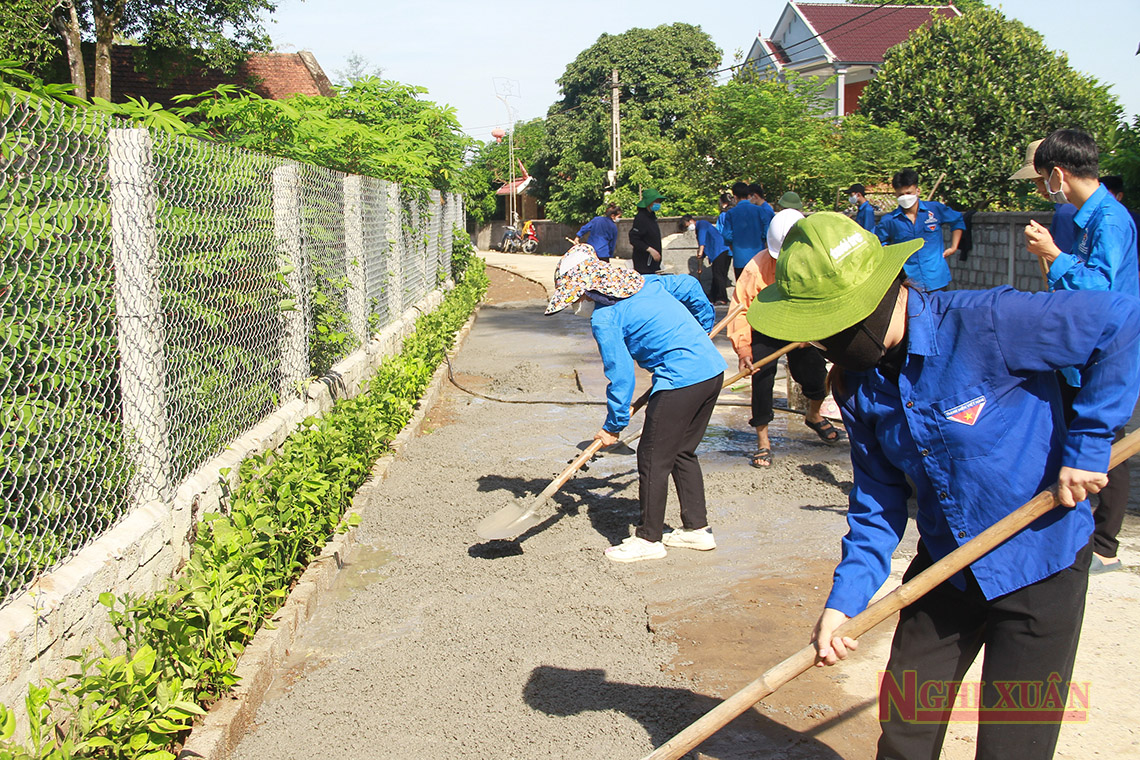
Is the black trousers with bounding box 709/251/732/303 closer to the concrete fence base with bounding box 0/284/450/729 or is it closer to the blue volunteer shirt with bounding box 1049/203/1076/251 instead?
the blue volunteer shirt with bounding box 1049/203/1076/251

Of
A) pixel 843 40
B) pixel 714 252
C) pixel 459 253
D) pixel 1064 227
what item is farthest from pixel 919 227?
pixel 843 40

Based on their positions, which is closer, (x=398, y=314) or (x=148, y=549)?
(x=148, y=549)

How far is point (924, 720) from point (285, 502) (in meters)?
2.98

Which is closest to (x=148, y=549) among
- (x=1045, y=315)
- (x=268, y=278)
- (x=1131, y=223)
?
(x=268, y=278)

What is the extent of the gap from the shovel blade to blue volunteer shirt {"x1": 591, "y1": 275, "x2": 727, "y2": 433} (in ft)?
2.09

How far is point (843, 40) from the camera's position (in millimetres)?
33938

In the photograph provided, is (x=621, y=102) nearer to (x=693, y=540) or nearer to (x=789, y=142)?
(x=789, y=142)

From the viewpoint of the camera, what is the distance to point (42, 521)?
9.84 ft

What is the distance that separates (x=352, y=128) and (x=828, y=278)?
23.8 ft

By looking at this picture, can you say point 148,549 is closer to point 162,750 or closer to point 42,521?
point 42,521

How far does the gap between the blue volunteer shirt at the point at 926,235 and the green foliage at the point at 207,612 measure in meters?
4.58

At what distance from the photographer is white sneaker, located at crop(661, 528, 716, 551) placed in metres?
4.83

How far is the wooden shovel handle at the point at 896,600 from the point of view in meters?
2.07

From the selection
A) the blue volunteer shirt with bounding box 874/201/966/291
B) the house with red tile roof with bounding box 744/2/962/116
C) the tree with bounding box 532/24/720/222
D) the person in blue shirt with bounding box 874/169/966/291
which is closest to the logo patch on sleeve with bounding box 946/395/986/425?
the blue volunteer shirt with bounding box 874/201/966/291
